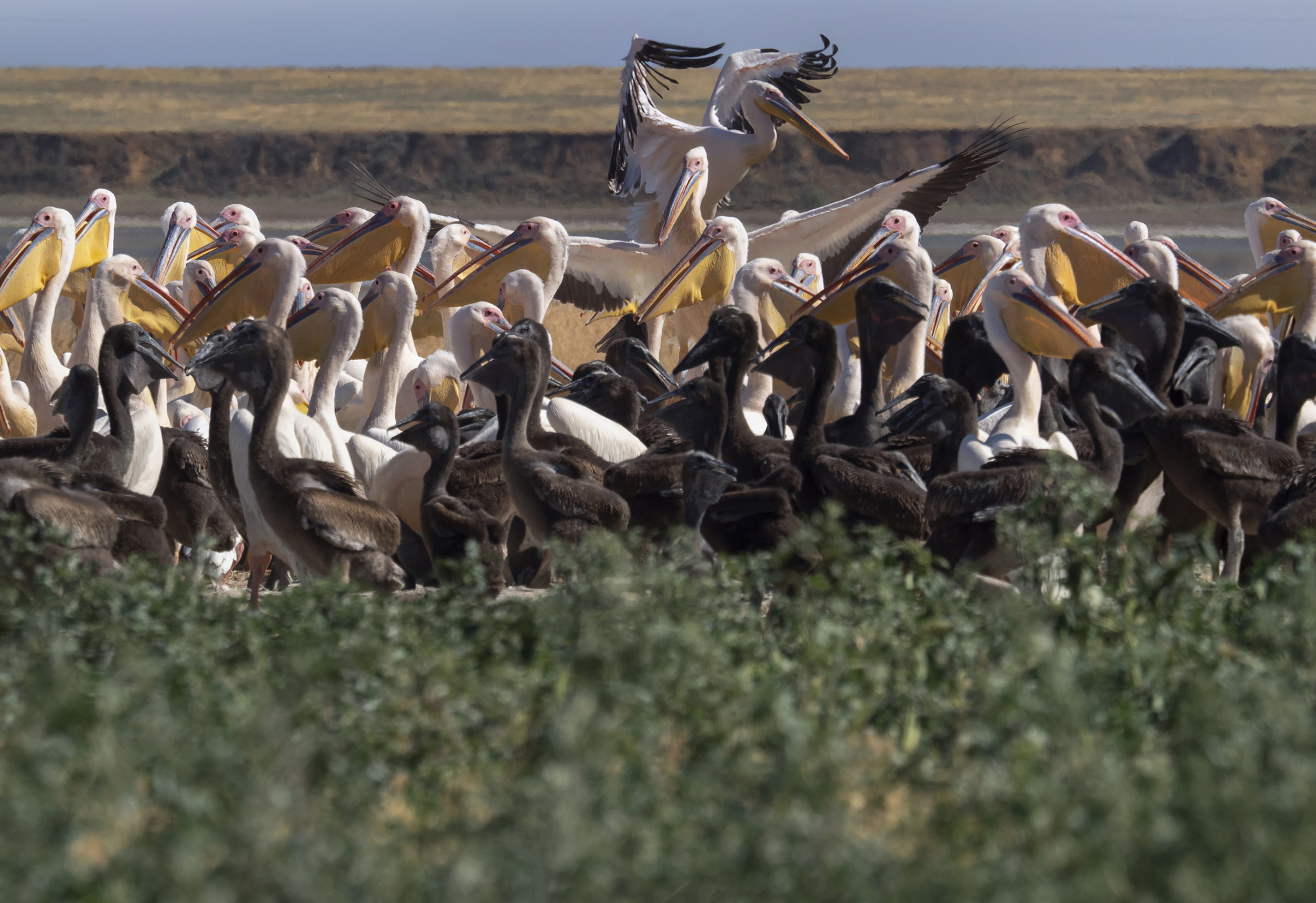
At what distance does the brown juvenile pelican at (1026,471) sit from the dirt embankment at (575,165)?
30.8m

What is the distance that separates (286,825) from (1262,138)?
3921 cm

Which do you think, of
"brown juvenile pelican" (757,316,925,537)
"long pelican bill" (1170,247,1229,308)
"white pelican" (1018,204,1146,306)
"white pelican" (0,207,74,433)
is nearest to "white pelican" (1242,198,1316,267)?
"long pelican bill" (1170,247,1229,308)

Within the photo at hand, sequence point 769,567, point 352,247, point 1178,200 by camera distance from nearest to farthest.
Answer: point 769,567
point 352,247
point 1178,200

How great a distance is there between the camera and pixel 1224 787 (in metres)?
2.73

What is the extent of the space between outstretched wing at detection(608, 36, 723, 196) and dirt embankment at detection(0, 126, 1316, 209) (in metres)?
25.3

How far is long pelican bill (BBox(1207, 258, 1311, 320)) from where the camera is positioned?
354 inches

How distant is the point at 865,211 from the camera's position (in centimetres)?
1099

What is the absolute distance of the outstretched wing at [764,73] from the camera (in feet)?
37.0

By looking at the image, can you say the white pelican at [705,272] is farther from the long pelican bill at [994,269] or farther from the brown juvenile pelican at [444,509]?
the brown juvenile pelican at [444,509]

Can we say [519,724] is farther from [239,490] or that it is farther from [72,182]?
[72,182]

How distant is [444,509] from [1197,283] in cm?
603

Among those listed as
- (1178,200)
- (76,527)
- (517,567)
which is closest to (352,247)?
(517,567)

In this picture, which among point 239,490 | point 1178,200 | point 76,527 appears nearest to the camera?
point 76,527

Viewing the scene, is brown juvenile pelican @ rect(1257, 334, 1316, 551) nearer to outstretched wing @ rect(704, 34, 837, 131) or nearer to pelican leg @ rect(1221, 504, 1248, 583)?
pelican leg @ rect(1221, 504, 1248, 583)
